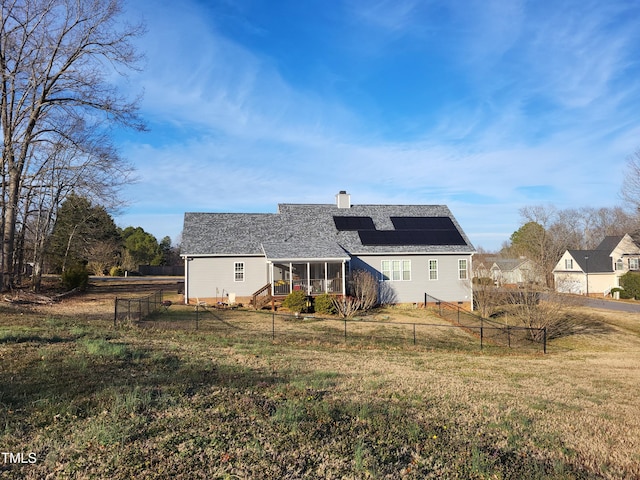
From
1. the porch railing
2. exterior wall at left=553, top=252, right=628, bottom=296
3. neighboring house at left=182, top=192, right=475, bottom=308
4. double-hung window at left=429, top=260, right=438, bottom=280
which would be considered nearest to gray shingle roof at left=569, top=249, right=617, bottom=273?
exterior wall at left=553, top=252, right=628, bottom=296

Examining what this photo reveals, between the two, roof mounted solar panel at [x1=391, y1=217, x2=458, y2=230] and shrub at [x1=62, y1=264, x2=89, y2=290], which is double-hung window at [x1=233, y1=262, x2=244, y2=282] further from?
shrub at [x1=62, y1=264, x2=89, y2=290]

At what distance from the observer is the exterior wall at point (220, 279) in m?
25.7

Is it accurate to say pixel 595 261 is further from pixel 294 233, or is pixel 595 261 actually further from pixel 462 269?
pixel 294 233

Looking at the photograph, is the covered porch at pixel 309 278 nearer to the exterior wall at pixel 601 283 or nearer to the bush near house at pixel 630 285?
the bush near house at pixel 630 285

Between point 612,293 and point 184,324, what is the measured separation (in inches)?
1787

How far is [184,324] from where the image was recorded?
16.6m

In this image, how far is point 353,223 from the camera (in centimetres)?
2992

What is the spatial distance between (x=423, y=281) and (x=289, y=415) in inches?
905

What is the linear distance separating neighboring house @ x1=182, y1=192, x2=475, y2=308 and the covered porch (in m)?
0.06

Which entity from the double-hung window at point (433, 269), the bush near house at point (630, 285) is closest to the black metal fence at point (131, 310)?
the double-hung window at point (433, 269)

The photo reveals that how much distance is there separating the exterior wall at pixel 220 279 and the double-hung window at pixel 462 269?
12400 millimetres

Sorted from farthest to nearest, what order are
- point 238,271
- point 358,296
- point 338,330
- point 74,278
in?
1. point 74,278
2. point 238,271
3. point 358,296
4. point 338,330

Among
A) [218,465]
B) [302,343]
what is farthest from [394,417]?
[302,343]

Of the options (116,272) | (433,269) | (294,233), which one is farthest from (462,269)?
(116,272)
